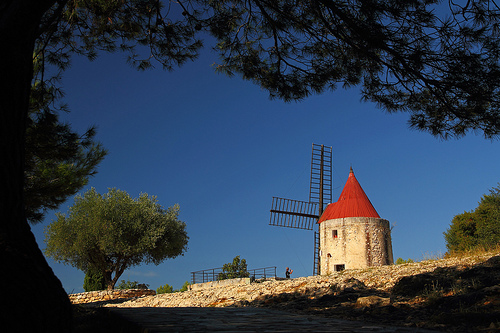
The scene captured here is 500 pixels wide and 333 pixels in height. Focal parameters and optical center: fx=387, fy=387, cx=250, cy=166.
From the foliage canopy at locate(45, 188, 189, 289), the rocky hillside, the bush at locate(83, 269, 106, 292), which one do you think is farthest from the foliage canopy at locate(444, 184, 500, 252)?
the bush at locate(83, 269, 106, 292)

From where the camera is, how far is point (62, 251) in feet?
68.2

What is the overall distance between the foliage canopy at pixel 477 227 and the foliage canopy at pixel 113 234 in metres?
14.8

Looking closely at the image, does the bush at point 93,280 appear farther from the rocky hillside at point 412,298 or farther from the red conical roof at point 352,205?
the rocky hillside at point 412,298

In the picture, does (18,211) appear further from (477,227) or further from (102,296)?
(477,227)

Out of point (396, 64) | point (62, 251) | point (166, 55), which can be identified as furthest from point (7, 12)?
point (62, 251)

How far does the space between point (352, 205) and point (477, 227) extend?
8492 mm

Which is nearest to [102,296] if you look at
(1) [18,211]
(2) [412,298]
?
(2) [412,298]

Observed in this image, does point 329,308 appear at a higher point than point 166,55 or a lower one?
lower

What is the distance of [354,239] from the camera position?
56.2 feet

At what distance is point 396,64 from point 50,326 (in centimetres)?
626

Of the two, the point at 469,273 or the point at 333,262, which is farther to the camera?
the point at 333,262

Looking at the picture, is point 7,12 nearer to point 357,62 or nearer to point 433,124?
point 357,62

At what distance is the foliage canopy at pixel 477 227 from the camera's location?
19000 millimetres

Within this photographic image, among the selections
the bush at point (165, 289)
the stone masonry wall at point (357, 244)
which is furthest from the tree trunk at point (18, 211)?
the bush at point (165, 289)
